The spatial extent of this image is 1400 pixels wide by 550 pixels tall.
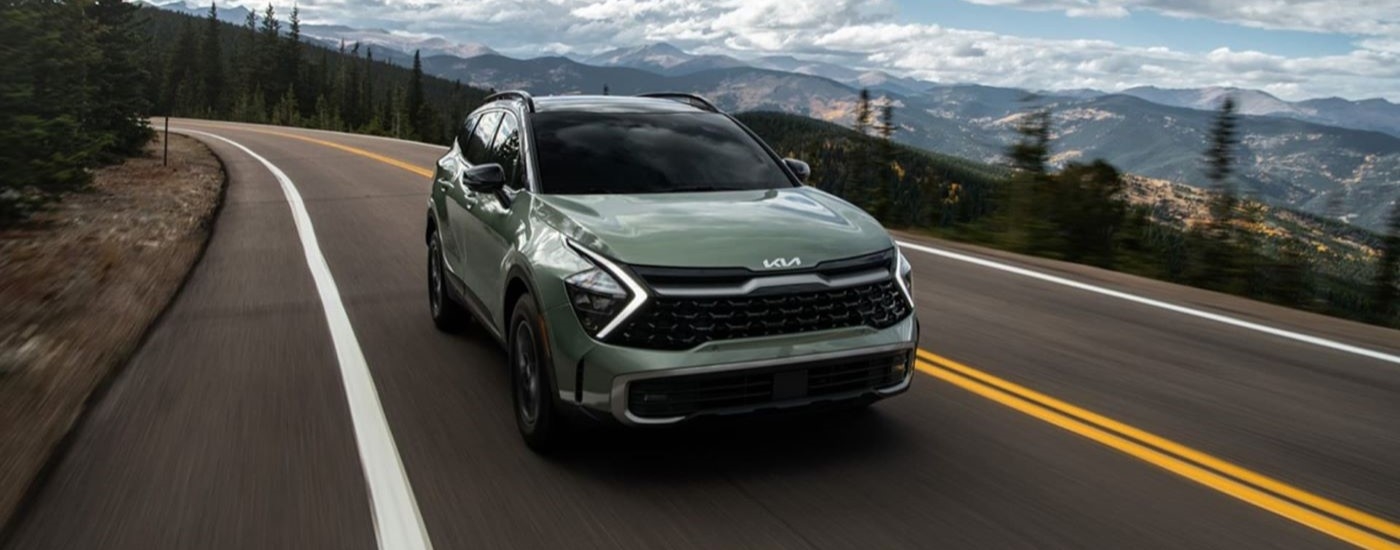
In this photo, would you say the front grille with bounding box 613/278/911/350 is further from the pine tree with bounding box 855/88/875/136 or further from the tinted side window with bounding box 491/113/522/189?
the pine tree with bounding box 855/88/875/136

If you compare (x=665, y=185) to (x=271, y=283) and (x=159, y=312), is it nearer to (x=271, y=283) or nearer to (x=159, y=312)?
(x=159, y=312)

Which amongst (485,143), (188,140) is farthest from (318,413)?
(188,140)

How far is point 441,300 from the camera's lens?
24.3 feet

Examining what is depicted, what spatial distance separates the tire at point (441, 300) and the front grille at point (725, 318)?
3.33 meters

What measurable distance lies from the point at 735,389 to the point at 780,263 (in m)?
0.56

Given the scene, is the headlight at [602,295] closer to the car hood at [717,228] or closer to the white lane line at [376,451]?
the car hood at [717,228]

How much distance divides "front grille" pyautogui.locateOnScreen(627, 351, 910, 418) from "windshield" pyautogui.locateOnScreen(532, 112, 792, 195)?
5.21 ft

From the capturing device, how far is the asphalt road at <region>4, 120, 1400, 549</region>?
3.81 m

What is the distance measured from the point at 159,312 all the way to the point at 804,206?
5843mm

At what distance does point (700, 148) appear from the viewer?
19.3 ft

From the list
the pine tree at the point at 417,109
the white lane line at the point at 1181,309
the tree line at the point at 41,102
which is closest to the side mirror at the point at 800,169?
the white lane line at the point at 1181,309

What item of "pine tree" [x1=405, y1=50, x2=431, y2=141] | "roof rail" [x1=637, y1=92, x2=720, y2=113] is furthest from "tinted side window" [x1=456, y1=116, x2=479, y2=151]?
"pine tree" [x1=405, y1=50, x2=431, y2=141]

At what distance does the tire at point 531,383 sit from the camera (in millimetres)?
4406

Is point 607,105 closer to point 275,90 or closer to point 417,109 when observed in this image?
point 417,109
